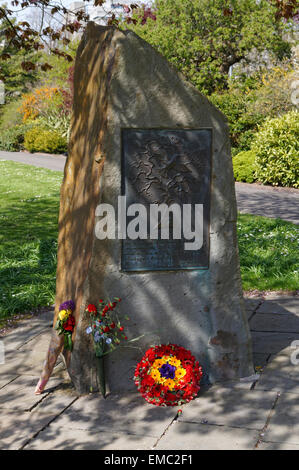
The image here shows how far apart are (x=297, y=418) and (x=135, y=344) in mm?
1343

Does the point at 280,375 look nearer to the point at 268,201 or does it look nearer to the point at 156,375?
the point at 156,375

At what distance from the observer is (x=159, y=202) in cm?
427

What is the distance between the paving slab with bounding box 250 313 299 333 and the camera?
5446mm

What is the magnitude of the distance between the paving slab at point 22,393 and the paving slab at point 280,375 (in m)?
1.70

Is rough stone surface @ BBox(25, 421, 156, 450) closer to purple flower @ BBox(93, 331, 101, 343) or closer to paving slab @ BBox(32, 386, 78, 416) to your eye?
paving slab @ BBox(32, 386, 78, 416)

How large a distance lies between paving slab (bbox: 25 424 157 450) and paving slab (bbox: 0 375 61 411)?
0.49m

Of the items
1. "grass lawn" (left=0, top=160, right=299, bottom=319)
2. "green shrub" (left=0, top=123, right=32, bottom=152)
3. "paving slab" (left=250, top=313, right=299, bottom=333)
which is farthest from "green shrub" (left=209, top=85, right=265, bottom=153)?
"paving slab" (left=250, top=313, right=299, bottom=333)

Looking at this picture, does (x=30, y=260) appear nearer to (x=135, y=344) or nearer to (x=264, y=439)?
(x=135, y=344)

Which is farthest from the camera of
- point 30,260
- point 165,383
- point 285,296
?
point 30,260

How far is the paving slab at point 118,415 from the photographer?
377 centimetres

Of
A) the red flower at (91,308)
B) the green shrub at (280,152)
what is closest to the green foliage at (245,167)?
the green shrub at (280,152)

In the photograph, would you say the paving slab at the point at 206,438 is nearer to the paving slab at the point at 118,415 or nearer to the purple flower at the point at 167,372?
the paving slab at the point at 118,415

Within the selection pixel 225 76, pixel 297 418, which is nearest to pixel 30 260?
pixel 297 418

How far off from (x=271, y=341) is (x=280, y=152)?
11068mm
